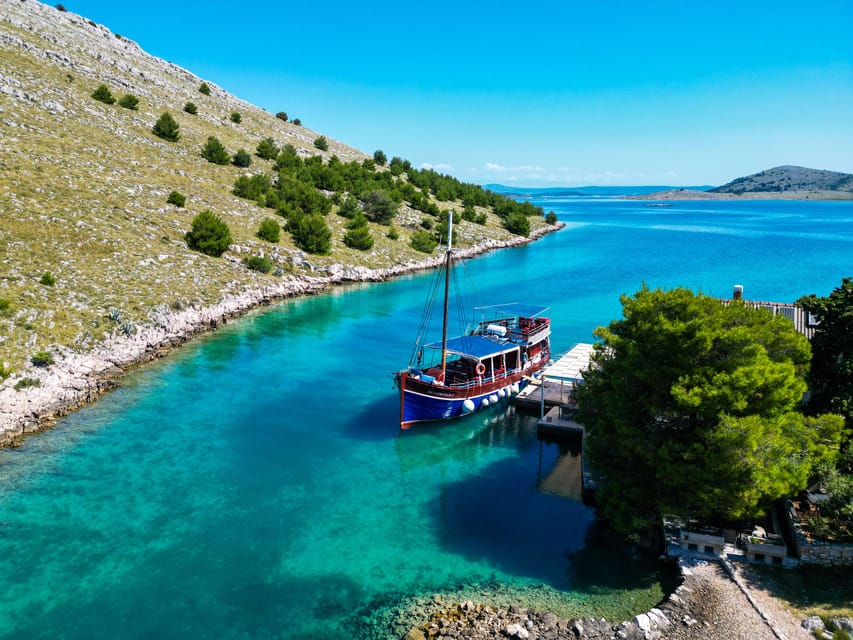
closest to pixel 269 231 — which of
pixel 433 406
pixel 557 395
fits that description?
pixel 433 406

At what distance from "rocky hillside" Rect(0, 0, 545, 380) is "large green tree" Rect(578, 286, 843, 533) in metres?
28.7

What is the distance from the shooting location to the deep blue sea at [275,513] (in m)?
15.9

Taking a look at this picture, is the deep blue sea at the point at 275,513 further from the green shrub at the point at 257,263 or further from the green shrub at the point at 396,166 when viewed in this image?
the green shrub at the point at 396,166

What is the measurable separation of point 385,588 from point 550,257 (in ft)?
255

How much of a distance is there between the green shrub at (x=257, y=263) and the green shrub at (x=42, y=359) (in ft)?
83.1

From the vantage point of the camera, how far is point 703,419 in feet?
53.0

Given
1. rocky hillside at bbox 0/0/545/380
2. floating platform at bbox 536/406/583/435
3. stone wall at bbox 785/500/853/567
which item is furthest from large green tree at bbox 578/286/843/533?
rocky hillside at bbox 0/0/545/380

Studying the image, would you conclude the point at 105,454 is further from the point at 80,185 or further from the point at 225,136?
the point at 225,136

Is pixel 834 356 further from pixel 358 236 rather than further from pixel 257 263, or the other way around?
pixel 358 236

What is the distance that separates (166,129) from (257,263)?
96.8 ft

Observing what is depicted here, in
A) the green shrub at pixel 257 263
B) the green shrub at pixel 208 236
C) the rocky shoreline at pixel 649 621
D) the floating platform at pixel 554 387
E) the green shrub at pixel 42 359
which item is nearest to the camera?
the rocky shoreline at pixel 649 621

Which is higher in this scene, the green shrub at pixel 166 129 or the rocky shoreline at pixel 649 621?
the green shrub at pixel 166 129

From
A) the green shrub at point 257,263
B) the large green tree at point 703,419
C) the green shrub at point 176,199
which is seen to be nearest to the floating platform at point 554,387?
the large green tree at point 703,419

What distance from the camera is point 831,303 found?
20.0 m
